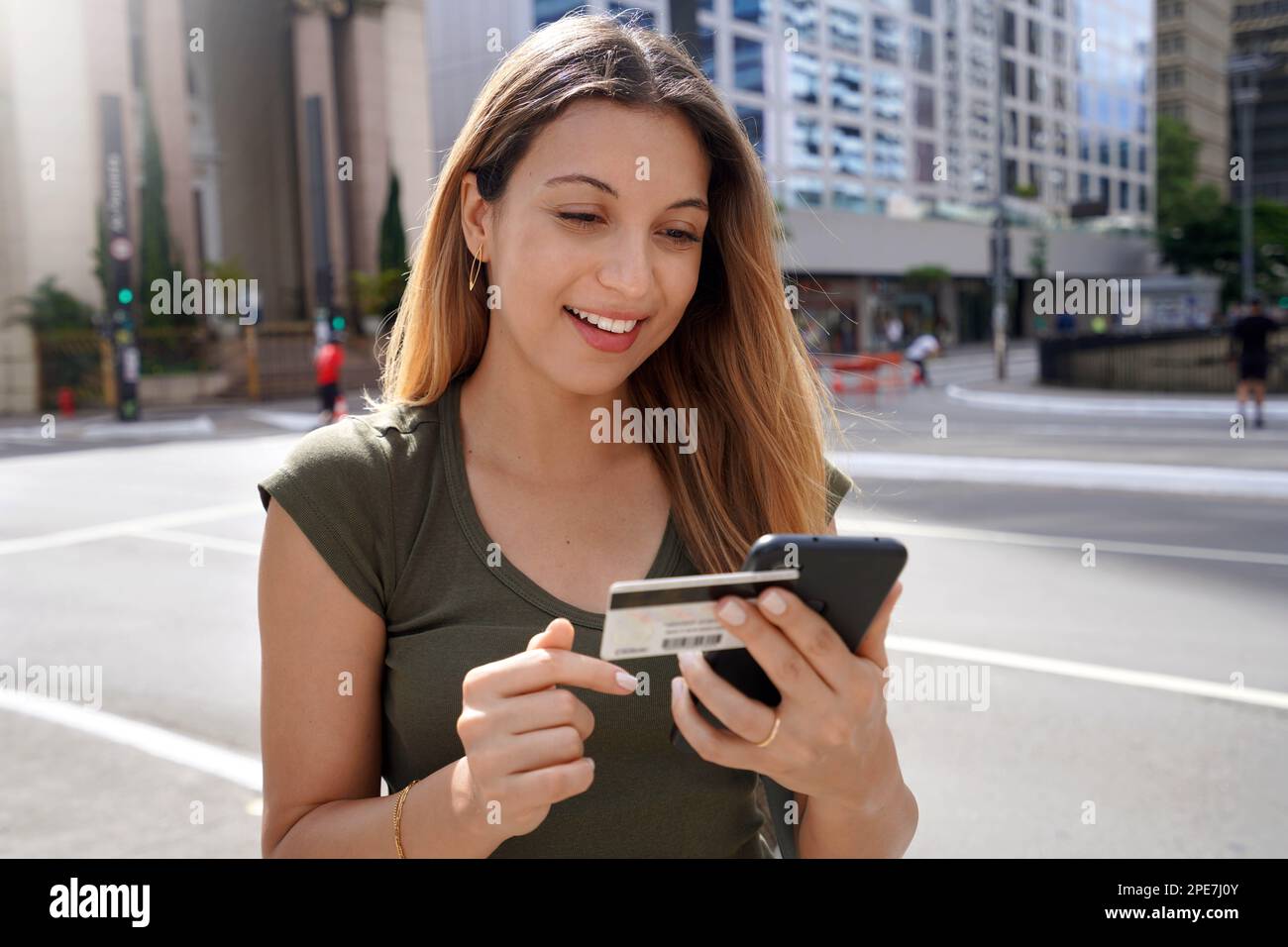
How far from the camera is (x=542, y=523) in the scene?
73.8 inches

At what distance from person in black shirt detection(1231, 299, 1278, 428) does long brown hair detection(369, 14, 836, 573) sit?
17.2 meters

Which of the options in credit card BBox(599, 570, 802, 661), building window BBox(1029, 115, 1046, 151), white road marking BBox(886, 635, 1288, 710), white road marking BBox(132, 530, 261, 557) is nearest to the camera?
credit card BBox(599, 570, 802, 661)

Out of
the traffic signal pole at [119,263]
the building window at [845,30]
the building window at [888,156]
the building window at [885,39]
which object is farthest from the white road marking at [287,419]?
the building window at [885,39]

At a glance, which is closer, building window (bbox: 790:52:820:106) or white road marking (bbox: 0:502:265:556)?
white road marking (bbox: 0:502:265:556)

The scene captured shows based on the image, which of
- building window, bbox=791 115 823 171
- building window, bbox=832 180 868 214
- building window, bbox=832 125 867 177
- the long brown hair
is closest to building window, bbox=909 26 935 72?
building window, bbox=832 125 867 177

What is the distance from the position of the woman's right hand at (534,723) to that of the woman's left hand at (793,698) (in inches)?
4.4

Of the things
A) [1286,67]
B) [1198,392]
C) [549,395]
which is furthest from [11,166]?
[1286,67]

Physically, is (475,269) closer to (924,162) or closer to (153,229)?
(153,229)

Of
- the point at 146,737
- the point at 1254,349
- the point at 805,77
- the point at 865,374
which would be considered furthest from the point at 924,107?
the point at 146,737

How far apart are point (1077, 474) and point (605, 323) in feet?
39.2

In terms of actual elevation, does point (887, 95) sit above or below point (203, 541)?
above

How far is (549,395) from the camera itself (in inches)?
78.0

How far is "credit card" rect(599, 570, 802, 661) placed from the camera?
48.6 inches

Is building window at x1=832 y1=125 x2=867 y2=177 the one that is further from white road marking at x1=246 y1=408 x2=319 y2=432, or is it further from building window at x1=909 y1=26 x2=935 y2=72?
white road marking at x1=246 y1=408 x2=319 y2=432
